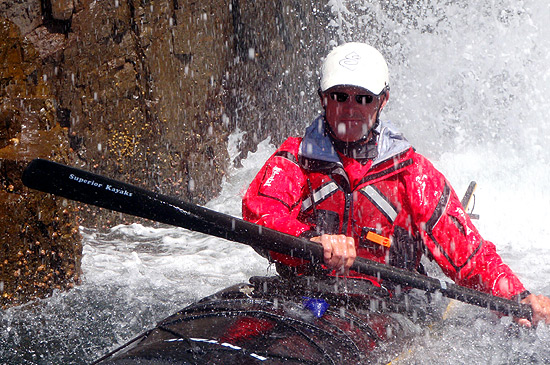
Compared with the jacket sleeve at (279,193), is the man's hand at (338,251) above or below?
below

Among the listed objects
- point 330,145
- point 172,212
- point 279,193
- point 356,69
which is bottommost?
point 172,212

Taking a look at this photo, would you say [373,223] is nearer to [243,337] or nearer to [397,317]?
[397,317]

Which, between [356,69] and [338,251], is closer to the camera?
[338,251]

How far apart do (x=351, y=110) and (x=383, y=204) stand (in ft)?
1.63

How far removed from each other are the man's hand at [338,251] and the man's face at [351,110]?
0.77 m

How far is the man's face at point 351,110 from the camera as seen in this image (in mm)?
2859

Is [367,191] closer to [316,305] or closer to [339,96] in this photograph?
[339,96]

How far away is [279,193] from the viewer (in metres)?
2.88

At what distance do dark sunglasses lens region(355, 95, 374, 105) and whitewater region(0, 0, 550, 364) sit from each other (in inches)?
81.3

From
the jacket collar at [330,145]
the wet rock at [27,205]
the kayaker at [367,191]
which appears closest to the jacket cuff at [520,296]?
the kayaker at [367,191]

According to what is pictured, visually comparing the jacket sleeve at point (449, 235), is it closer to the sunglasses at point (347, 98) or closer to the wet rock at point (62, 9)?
the sunglasses at point (347, 98)

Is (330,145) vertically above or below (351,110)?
below

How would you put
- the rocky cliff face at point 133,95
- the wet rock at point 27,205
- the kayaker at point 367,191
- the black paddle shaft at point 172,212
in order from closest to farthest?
1. the black paddle shaft at point 172,212
2. the kayaker at point 367,191
3. the wet rock at point 27,205
4. the rocky cliff face at point 133,95

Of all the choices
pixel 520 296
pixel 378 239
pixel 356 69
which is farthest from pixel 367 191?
pixel 520 296
